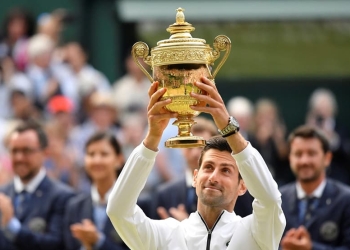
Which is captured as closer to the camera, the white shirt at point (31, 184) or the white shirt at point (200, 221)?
the white shirt at point (200, 221)

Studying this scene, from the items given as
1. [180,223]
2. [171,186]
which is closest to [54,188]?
[171,186]

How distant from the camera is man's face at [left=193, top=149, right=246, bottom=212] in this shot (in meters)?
7.83

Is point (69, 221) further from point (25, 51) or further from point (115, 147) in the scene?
point (25, 51)

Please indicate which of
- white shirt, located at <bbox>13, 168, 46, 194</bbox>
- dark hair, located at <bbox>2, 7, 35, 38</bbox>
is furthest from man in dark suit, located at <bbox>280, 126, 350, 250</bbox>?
dark hair, located at <bbox>2, 7, 35, 38</bbox>

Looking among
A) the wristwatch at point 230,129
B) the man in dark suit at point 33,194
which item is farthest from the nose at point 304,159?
the wristwatch at point 230,129

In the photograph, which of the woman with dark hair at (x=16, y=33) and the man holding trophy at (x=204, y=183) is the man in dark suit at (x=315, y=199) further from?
the woman with dark hair at (x=16, y=33)

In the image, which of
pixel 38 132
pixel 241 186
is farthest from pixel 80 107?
pixel 241 186

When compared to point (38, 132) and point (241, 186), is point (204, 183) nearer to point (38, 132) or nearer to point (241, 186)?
point (241, 186)

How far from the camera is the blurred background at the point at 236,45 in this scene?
16.8 meters

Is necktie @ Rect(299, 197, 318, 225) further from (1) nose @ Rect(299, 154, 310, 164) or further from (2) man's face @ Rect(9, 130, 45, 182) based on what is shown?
(2) man's face @ Rect(9, 130, 45, 182)

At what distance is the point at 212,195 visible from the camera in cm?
783

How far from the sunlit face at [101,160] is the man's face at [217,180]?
301 cm

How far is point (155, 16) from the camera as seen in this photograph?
61.4ft

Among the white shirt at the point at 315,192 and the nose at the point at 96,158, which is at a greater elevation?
the nose at the point at 96,158
